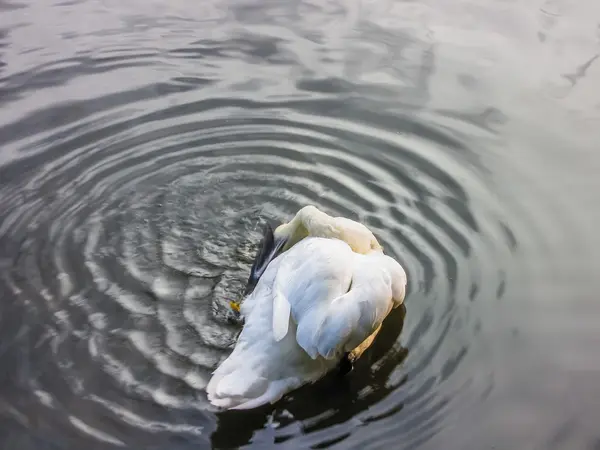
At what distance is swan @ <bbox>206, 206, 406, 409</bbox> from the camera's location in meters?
3.72

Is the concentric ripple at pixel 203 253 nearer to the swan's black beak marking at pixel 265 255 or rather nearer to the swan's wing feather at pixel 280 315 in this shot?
the swan's black beak marking at pixel 265 255

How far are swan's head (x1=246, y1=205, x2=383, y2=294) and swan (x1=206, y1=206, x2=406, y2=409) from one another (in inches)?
8.0

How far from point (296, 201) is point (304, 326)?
77.5 inches

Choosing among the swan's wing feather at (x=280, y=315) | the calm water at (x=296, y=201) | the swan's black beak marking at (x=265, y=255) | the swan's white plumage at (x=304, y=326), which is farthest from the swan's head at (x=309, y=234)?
the swan's wing feather at (x=280, y=315)

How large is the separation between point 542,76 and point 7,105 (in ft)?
16.7

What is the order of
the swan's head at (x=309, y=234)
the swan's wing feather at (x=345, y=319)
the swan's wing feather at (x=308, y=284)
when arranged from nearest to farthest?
the swan's wing feather at (x=345, y=319)
the swan's wing feather at (x=308, y=284)
the swan's head at (x=309, y=234)

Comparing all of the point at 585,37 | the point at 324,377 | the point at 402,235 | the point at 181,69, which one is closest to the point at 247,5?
the point at 181,69

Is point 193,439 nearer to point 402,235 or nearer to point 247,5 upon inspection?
point 402,235

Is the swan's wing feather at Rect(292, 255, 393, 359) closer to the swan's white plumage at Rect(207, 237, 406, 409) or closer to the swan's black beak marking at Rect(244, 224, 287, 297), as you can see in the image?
the swan's white plumage at Rect(207, 237, 406, 409)

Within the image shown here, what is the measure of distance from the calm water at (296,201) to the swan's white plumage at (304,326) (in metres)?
0.17

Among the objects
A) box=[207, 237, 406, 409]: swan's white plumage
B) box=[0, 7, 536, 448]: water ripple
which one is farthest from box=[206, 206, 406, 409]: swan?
box=[0, 7, 536, 448]: water ripple

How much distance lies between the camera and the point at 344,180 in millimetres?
5855

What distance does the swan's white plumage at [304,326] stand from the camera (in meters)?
3.71

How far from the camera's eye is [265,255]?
15.8 feet
